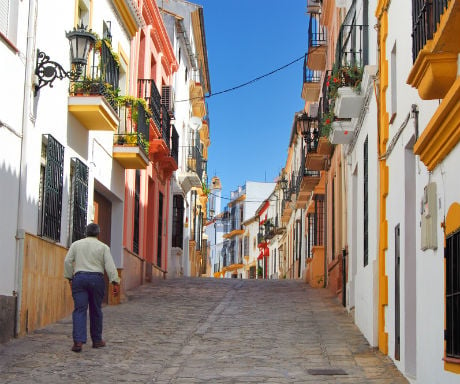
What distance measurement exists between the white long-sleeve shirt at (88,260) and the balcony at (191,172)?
20.5 m

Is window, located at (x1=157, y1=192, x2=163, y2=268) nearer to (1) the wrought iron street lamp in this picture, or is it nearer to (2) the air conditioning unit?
(2) the air conditioning unit

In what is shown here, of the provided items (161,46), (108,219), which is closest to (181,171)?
(161,46)

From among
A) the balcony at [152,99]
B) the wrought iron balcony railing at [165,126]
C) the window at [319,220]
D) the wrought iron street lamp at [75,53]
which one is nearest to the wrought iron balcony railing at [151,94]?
the balcony at [152,99]

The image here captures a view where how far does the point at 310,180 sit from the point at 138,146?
830cm

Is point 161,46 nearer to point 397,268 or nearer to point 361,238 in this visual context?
point 361,238

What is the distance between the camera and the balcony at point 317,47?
83.6 ft

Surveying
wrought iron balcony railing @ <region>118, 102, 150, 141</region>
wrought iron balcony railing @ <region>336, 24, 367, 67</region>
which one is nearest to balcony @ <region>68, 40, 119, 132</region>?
wrought iron balcony railing @ <region>118, 102, 150, 141</region>

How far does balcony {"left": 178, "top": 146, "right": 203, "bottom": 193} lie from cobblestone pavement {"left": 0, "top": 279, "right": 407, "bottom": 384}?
44.6 feet

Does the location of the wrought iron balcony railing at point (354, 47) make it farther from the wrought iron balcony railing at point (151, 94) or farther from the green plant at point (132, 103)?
the wrought iron balcony railing at point (151, 94)

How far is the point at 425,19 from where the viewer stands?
323 inches

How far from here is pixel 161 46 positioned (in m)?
26.4

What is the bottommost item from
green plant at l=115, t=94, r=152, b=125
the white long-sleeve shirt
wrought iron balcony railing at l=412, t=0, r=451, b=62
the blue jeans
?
the blue jeans

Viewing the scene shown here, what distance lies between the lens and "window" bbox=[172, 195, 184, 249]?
3150cm

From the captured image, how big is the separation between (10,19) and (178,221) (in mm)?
19579
